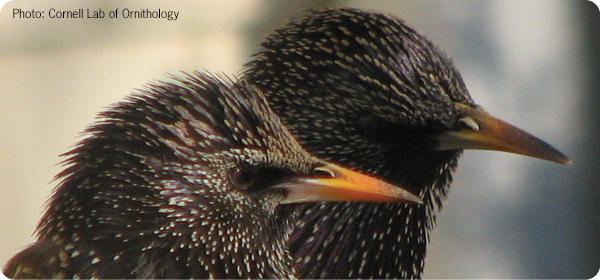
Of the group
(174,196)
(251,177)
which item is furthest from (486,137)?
(174,196)

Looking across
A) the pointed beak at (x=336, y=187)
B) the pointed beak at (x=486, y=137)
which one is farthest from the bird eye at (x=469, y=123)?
the pointed beak at (x=336, y=187)

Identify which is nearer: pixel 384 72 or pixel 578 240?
pixel 384 72

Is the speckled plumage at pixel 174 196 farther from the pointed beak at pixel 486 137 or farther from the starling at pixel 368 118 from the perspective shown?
the pointed beak at pixel 486 137

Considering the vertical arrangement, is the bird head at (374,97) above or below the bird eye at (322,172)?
above

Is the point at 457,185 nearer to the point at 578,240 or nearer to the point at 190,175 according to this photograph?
the point at 578,240

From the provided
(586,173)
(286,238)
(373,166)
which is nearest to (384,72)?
(373,166)
